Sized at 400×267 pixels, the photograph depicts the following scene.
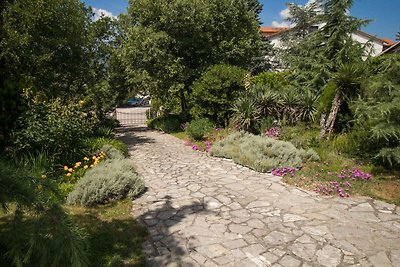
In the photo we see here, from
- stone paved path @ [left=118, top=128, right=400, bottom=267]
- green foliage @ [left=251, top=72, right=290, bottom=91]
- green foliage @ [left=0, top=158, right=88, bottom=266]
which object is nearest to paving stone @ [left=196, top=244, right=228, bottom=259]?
stone paved path @ [left=118, top=128, right=400, bottom=267]

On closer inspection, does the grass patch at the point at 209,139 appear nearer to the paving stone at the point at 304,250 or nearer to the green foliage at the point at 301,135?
the green foliage at the point at 301,135

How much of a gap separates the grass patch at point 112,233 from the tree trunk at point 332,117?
6163 millimetres

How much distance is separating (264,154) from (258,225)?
3.37 metres

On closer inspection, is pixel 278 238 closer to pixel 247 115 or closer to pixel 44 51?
pixel 247 115

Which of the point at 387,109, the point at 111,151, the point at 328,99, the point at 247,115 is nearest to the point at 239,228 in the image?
the point at 387,109

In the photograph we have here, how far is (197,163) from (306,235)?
407 cm

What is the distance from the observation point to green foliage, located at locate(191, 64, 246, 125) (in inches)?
440

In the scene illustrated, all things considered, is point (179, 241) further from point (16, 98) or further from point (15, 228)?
point (16, 98)

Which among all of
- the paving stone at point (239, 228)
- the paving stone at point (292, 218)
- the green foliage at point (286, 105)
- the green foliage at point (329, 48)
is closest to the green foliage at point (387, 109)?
the paving stone at point (292, 218)

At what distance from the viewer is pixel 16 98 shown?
5832 millimetres

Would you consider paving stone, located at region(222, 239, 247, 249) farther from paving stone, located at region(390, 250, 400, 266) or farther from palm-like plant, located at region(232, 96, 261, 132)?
palm-like plant, located at region(232, 96, 261, 132)

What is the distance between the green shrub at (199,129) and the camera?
1010cm

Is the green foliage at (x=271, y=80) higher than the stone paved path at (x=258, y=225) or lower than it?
higher

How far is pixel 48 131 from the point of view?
572cm
